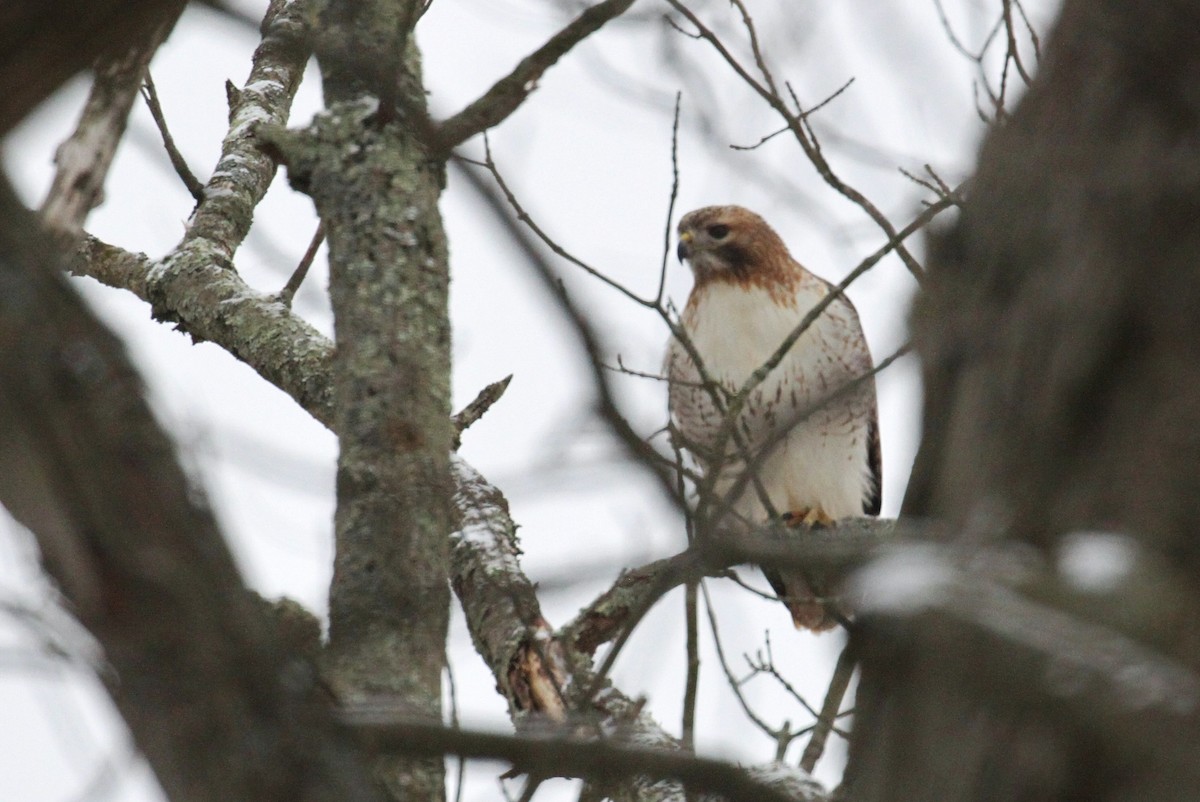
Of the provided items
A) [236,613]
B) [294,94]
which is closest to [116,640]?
[236,613]

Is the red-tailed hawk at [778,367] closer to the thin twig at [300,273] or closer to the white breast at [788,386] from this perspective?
the white breast at [788,386]

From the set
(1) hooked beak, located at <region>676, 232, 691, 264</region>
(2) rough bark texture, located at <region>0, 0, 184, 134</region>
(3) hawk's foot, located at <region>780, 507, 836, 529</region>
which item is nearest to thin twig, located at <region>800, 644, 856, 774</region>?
(2) rough bark texture, located at <region>0, 0, 184, 134</region>

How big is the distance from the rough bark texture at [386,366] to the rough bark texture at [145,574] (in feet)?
1.69

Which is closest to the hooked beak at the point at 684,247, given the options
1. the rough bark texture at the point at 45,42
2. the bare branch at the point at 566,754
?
the rough bark texture at the point at 45,42

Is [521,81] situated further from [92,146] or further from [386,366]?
[92,146]

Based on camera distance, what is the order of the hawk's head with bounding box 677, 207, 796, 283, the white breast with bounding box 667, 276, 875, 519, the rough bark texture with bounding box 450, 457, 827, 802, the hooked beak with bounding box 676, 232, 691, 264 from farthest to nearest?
the hooked beak with bounding box 676, 232, 691, 264 → the hawk's head with bounding box 677, 207, 796, 283 → the white breast with bounding box 667, 276, 875, 519 → the rough bark texture with bounding box 450, 457, 827, 802

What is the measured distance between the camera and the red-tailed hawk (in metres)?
5.57

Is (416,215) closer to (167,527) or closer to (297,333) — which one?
(167,527)

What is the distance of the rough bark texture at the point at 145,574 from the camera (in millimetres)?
1210

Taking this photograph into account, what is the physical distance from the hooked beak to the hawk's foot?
123 centimetres

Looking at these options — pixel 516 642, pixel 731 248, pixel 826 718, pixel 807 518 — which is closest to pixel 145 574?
pixel 516 642

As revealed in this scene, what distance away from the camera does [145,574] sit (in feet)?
3.96

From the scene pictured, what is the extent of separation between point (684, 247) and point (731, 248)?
215 millimetres

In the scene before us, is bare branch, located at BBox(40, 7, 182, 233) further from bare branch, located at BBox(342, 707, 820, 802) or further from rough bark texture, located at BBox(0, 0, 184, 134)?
bare branch, located at BBox(342, 707, 820, 802)
